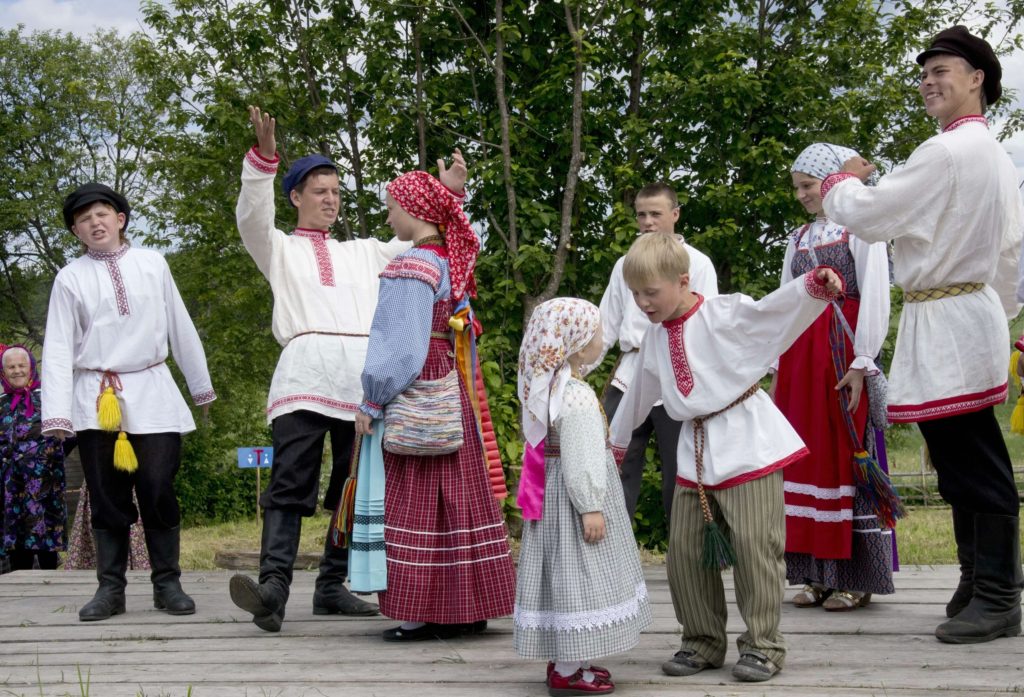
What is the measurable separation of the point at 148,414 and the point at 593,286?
4.85 m

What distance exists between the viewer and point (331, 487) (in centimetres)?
495

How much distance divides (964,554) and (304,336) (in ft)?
8.64

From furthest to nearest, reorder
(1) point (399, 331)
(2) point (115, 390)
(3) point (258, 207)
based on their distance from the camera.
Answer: (2) point (115, 390) < (3) point (258, 207) < (1) point (399, 331)

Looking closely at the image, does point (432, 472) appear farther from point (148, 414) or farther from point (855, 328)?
point (855, 328)

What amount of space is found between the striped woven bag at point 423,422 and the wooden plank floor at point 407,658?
726 millimetres

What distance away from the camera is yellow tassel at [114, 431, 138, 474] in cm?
485

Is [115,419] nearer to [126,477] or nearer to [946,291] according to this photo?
[126,477]

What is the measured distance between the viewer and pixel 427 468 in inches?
171

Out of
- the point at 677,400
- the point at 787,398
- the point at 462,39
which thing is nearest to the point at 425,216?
the point at 677,400

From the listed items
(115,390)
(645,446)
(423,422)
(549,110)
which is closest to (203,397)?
(115,390)

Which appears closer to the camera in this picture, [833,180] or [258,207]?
[833,180]

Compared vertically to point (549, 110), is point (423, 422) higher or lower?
lower

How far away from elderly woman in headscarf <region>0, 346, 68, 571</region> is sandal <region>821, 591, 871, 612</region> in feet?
16.8

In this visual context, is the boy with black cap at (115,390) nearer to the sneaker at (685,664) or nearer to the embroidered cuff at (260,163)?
the embroidered cuff at (260,163)
